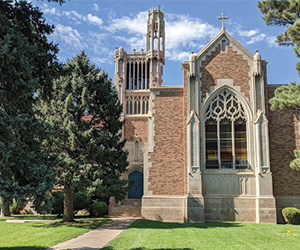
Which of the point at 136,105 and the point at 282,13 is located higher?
the point at 136,105

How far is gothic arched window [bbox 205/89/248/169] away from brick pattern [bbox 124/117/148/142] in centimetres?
1820

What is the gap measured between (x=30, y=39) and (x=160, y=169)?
12.4 metres

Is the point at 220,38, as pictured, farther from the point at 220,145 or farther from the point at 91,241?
the point at 91,241

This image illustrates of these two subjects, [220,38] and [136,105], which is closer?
[220,38]

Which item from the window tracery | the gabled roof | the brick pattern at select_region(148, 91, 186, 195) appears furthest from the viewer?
the window tracery

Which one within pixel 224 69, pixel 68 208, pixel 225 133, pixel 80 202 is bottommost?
Result: pixel 80 202

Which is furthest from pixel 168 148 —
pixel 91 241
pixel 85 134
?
pixel 91 241

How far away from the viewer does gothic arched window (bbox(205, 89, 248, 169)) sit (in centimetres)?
1981

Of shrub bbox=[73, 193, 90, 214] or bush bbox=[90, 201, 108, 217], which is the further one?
shrub bbox=[73, 193, 90, 214]

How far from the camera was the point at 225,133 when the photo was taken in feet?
66.4

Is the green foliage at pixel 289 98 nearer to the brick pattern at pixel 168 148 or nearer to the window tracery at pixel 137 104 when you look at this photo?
the brick pattern at pixel 168 148

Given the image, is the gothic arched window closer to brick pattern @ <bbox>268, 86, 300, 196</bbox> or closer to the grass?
brick pattern @ <bbox>268, 86, 300, 196</bbox>

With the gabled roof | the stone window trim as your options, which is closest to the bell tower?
the stone window trim

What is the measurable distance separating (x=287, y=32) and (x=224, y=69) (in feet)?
24.5
